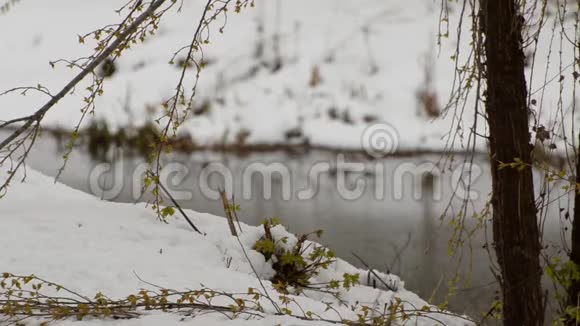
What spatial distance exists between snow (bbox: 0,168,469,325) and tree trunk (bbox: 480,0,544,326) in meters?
0.48

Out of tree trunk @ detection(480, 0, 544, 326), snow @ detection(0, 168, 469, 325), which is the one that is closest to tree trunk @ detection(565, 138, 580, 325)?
tree trunk @ detection(480, 0, 544, 326)

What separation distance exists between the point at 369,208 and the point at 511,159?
176 inches

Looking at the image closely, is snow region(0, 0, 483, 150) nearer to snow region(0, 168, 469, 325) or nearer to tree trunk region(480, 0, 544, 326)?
snow region(0, 168, 469, 325)

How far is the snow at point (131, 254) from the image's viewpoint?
2883 millimetres

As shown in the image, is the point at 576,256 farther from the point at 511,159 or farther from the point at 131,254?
the point at 131,254

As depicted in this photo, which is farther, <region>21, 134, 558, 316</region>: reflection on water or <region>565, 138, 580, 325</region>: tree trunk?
<region>21, 134, 558, 316</region>: reflection on water

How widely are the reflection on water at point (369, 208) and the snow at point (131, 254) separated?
1180mm

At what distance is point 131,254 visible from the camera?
3.22 metres

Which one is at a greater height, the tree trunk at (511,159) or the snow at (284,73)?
the snow at (284,73)

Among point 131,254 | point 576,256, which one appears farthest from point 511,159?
point 131,254

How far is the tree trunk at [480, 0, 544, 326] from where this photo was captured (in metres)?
2.68

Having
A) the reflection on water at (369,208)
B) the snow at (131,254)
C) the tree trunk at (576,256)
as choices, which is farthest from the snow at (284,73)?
the tree trunk at (576,256)

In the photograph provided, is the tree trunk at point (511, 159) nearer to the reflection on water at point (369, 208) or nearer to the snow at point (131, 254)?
the snow at point (131, 254)

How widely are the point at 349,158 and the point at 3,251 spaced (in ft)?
22.4
